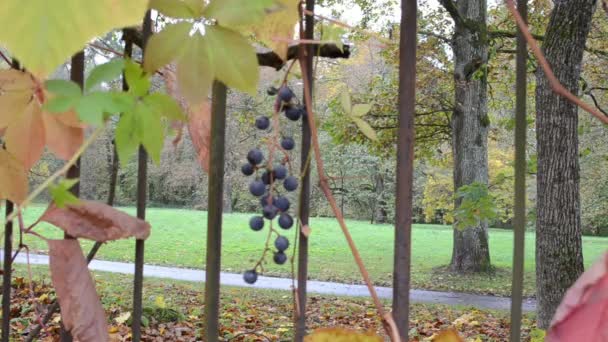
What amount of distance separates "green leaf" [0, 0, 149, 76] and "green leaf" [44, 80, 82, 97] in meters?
0.13

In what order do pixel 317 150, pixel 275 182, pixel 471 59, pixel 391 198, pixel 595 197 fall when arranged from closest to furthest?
pixel 317 150, pixel 275 182, pixel 471 59, pixel 595 197, pixel 391 198

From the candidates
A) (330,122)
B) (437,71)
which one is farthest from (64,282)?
(437,71)

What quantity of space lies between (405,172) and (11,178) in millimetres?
420

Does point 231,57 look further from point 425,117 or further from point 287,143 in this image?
point 425,117

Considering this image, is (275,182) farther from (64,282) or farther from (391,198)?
(391,198)

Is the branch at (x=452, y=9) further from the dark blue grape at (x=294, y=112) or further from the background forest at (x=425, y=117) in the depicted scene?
the dark blue grape at (x=294, y=112)

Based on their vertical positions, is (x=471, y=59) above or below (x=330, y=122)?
above

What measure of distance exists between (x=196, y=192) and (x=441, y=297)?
12.1 meters

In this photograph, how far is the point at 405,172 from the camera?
0.60 metres

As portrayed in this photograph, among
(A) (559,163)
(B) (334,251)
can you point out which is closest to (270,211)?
(A) (559,163)

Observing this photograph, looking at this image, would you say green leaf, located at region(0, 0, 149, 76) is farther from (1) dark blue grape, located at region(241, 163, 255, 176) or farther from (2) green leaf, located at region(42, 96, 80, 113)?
(1) dark blue grape, located at region(241, 163, 255, 176)

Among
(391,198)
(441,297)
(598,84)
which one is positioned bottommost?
(441,297)

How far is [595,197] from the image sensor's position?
62.5ft

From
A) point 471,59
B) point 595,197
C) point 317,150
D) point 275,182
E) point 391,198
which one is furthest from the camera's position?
point 391,198
